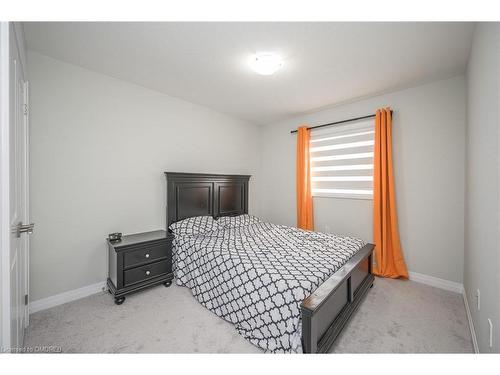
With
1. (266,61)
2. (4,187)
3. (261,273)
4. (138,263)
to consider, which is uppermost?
(266,61)

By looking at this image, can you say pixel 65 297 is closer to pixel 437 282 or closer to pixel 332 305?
pixel 332 305

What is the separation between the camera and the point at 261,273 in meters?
1.71

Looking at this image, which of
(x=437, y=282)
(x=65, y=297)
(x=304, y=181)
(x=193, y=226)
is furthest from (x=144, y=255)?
(x=437, y=282)

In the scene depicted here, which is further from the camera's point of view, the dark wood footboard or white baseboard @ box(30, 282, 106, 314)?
white baseboard @ box(30, 282, 106, 314)

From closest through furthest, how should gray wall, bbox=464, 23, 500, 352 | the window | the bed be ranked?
gray wall, bbox=464, 23, 500, 352, the bed, the window

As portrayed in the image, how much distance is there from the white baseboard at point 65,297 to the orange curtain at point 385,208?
3529 mm

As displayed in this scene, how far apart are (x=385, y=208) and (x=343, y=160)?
0.93m

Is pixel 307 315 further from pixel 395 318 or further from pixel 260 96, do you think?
pixel 260 96

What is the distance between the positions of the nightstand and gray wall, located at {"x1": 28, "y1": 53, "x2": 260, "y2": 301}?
31 centimetres

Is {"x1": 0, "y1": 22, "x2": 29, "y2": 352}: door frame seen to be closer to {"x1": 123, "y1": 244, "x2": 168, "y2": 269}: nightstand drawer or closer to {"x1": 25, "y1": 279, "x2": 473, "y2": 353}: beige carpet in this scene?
{"x1": 25, "y1": 279, "x2": 473, "y2": 353}: beige carpet

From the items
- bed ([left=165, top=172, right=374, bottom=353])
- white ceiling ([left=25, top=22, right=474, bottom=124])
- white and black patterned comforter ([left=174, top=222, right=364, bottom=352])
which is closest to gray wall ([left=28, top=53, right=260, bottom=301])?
white ceiling ([left=25, top=22, right=474, bottom=124])

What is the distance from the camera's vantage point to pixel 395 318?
→ 197cm

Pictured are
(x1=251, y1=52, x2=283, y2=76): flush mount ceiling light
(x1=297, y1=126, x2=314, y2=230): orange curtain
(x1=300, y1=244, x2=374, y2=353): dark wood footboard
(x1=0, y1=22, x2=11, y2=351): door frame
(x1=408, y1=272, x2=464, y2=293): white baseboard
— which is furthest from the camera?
(x1=297, y1=126, x2=314, y2=230): orange curtain

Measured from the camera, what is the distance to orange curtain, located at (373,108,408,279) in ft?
9.25
